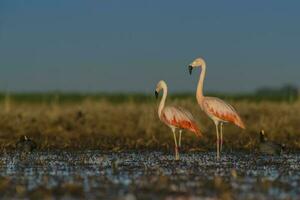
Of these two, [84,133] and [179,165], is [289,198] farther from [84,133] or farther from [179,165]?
[84,133]

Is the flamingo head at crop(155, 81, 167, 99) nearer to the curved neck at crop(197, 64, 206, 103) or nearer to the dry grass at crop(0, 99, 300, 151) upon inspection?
the curved neck at crop(197, 64, 206, 103)

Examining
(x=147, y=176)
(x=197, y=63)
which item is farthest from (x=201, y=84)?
(x=147, y=176)

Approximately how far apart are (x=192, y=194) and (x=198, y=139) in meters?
11.4

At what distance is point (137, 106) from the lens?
25359 millimetres

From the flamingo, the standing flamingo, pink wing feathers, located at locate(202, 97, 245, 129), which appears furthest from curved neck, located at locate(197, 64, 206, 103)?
the flamingo

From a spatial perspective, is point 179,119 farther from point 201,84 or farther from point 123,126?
point 123,126

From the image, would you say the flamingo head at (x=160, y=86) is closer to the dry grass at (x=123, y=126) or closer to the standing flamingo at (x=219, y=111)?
the standing flamingo at (x=219, y=111)

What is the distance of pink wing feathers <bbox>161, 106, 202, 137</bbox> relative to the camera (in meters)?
16.5

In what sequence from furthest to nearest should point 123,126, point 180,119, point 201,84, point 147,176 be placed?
point 123,126 → point 201,84 → point 180,119 → point 147,176

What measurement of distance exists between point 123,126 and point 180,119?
6568 millimetres

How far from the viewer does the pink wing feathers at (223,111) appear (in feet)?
55.3

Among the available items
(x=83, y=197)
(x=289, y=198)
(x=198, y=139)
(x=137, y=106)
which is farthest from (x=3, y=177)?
(x=137, y=106)

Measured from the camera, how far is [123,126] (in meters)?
23.0

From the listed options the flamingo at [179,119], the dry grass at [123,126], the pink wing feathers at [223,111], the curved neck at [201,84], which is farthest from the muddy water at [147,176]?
the dry grass at [123,126]
